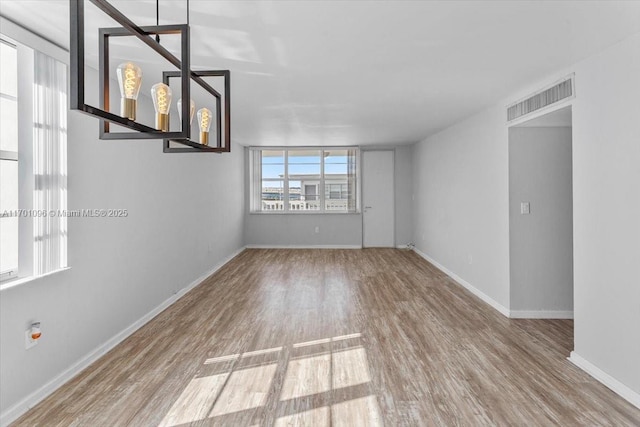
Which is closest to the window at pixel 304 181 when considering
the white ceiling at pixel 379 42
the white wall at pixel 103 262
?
the white wall at pixel 103 262

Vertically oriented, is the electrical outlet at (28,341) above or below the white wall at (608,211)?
below

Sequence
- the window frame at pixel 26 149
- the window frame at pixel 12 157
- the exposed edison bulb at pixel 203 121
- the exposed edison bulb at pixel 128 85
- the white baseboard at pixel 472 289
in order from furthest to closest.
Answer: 1. the white baseboard at pixel 472 289
2. the window frame at pixel 26 149
3. the window frame at pixel 12 157
4. the exposed edison bulb at pixel 203 121
5. the exposed edison bulb at pixel 128 85

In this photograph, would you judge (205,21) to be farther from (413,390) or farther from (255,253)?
(255,253)

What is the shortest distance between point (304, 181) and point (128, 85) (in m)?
7.52

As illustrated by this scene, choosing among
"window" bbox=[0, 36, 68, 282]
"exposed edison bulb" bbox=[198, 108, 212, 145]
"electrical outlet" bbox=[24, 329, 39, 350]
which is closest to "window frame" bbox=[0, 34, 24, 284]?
"window" bbox=[0, 36, 68, 282]

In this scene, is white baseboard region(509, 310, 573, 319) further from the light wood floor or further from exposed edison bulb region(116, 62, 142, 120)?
exposed edison bulb region(116, 62, 142, 120)

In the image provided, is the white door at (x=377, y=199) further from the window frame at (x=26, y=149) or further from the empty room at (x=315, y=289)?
the window frame at (x=26, y=149)

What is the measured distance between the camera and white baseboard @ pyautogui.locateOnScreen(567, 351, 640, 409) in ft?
7.89

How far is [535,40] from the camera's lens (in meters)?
2.56

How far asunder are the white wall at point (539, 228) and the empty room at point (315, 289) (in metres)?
0.02

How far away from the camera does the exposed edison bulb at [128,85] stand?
1.30 metres

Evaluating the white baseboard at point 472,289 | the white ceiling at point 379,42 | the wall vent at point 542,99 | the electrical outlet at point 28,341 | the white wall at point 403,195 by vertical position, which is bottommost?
the white baseboard at point 472,289

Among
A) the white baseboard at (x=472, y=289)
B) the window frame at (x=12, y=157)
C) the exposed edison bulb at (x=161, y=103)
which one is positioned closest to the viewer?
the exposed edison bulb at (x=161, y=103)

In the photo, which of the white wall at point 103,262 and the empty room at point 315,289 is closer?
the empty room at point 315,289
